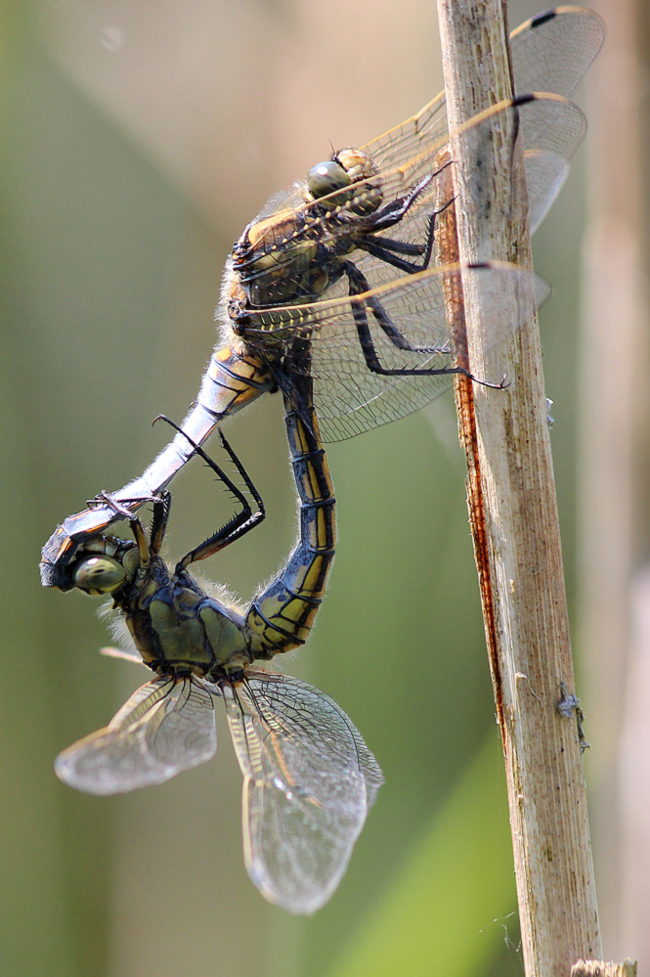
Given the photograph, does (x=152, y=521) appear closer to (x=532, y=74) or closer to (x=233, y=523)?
(x=233, y=523)

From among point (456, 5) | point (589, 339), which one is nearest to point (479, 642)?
point (589, 339)

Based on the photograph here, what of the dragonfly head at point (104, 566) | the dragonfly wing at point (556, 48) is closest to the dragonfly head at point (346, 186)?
the dragonfly wing at point (556, 48)

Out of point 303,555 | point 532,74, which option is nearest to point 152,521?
point 303,555

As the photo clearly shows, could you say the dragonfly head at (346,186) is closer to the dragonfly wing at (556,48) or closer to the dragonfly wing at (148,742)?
the dragonfly wing at (556,48)

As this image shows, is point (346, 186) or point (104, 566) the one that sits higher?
point (346, 186)

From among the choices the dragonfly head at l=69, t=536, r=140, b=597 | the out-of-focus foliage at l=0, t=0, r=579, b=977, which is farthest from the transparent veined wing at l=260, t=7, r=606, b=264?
the out-of-focus foliage at l=0, t=0, r=579, b=977

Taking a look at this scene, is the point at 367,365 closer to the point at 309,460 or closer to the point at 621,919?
the point at 309,460
